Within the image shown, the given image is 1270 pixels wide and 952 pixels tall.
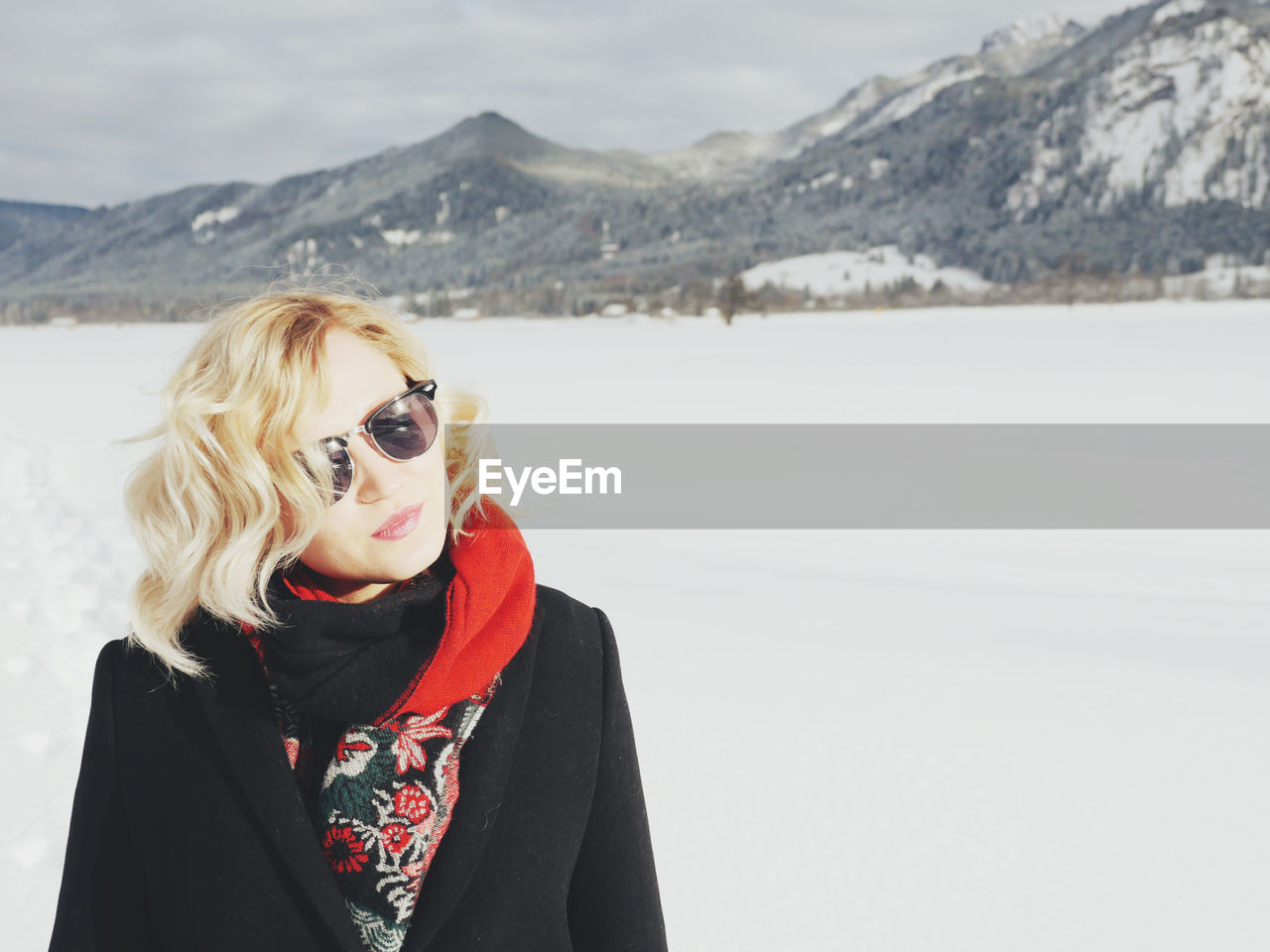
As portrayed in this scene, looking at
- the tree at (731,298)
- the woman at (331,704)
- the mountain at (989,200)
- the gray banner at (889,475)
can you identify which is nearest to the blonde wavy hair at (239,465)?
the woman at (331,704)

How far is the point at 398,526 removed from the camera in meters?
A: 1.19

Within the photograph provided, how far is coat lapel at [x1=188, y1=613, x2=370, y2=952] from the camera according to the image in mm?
1122

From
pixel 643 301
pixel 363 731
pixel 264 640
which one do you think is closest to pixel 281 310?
pixel 264 640

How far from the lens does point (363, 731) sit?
115 centimetres

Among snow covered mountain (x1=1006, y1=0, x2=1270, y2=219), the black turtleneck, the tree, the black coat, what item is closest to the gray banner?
the black coat

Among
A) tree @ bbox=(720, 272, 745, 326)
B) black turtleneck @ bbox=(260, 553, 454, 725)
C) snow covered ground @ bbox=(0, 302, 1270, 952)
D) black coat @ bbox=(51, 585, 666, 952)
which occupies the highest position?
tree @ bbox=(720, 272, 745, 326)

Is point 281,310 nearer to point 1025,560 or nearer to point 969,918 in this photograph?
point 969,918

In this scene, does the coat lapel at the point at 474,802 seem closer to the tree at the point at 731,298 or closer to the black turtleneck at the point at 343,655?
the black turtleneck at the point at 343,655

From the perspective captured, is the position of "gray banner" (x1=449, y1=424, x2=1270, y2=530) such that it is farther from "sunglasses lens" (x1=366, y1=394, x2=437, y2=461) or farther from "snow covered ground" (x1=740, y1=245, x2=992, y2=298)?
"snow covered ground" (x1=740, y1=245, x2=992, y2=298)

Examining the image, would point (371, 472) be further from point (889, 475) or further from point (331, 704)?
point (889, 475)

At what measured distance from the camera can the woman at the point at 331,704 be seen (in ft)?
3.72

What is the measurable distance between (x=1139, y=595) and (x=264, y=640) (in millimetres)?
5306

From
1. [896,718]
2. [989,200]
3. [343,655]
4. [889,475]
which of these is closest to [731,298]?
[889,475]

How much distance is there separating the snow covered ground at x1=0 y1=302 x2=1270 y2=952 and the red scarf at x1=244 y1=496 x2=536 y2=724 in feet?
1.52
